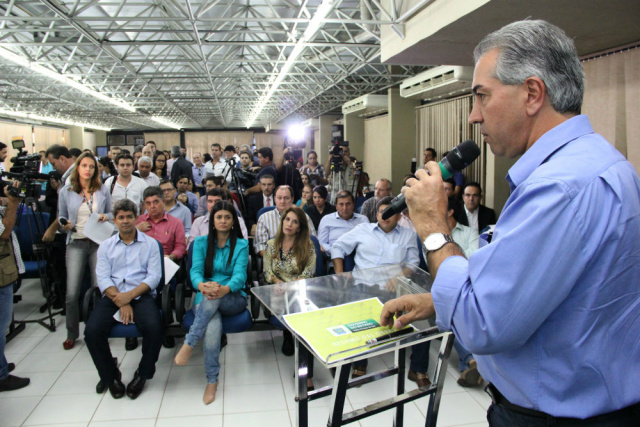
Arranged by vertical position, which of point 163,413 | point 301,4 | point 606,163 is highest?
point 301,4

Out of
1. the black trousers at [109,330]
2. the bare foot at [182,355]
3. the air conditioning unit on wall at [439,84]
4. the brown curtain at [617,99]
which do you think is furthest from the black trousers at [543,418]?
the air conditioning unit on wall at [439,84]

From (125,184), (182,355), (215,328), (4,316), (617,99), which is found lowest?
(182,355)

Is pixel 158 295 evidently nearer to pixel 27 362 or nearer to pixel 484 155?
pixel 27 362

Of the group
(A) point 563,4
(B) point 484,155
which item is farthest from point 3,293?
(B) point 484,155

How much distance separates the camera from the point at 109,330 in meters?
3.00

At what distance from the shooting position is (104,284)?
10.4ft

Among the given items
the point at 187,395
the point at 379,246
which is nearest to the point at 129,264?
the point at 187,395

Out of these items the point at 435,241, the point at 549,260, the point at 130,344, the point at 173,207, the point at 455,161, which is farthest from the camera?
the point at 173,207

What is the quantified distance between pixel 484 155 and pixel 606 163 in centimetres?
718

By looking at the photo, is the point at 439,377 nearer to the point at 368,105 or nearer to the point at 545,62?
the point at 545,62

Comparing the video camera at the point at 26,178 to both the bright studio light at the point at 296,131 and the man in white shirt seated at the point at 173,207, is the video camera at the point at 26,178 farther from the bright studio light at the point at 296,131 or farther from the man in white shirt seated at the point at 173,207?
the bright studio light at the point at 296,131

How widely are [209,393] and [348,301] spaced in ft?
6.23

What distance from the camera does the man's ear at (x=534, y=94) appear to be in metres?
0.80

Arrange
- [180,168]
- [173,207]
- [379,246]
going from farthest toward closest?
[180,168]
[173,207]
[379,246]
